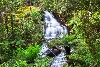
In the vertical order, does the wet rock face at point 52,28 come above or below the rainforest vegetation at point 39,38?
below

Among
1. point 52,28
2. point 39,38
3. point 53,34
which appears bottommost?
point 53,34

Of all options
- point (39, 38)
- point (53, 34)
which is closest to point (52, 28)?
point (53, 34)

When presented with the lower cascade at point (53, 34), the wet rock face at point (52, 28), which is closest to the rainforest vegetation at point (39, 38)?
the lower cascade at point (53, 34)

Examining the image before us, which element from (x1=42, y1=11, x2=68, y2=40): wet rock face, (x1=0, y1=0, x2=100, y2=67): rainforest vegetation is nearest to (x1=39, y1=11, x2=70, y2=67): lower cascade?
(x1=42, y1=11, x2=68, y2=40): wet rock face

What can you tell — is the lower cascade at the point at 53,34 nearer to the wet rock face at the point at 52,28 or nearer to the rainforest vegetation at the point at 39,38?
the wet rock face at the point at 52,28

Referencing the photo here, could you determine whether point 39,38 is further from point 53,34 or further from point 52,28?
point 52,28

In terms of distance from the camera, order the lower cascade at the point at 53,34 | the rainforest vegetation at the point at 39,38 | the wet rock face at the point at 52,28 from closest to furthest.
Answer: the rainforest vegetation at the point at 39,38 < the lower cascade at the point at 53,34 < the wet rock face at the point at 52,28

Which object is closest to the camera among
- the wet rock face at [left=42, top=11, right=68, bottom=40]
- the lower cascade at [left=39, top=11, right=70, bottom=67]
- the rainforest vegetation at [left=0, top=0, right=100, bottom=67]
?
the rainforest vegetation at [left=0, top=0, right=100, bottom=67]

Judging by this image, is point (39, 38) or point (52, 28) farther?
point (52, 28)

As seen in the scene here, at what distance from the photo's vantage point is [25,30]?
13047 millimetres

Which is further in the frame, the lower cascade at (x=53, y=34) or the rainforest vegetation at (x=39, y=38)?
the lower cascade at (x=53, y=34)

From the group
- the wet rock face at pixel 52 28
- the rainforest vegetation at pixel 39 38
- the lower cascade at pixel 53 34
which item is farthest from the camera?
the wet rock face at pixel 52 28

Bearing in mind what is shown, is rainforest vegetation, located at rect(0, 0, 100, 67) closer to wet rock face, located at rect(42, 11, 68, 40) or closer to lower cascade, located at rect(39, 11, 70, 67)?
lower cascade, located at rect(39, 11, 70, 67)

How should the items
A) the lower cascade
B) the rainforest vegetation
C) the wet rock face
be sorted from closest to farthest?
the rainforest vegetation, the lower cascade, the wet rock face
